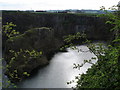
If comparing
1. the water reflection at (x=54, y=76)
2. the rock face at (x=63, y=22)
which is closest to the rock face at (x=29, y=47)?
the water reflection at (x=54, y=76)

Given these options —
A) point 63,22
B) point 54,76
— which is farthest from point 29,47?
point 63,22

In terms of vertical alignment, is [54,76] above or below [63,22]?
below

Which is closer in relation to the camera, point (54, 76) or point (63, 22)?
point (54, 76)

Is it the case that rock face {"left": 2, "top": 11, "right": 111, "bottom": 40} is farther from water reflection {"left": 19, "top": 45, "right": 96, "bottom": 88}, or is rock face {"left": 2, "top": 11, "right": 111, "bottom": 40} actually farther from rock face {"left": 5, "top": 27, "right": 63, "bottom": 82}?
water reflection {"left": 19, "top": 45, "right": 96, "bottom": 88}

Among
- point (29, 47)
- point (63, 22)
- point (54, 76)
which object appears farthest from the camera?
point (63, 22)

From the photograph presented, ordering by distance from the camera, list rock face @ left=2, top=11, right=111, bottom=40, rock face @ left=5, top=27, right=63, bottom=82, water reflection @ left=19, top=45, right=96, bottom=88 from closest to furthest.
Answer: water reflection @ left=19, top=45, right=96, bottom=88 → rock face @ left=5, top=27, right=63, bottom=82 → rock face @ left=2, top=11, right=111, bottom=40

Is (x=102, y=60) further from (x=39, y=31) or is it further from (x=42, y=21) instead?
(x=42, y=21)

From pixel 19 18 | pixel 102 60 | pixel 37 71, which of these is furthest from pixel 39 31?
pixel 19 18

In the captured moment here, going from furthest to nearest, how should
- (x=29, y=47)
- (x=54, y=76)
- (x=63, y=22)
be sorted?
(x=63, y=22)
(x=29, y=47)
(x=54, y=76)

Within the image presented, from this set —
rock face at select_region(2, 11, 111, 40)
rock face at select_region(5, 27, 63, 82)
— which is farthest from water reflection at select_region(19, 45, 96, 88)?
rock face at select_region(2, 11, 111, 40)

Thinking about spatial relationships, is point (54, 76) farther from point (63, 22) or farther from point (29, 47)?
point (63, 22)

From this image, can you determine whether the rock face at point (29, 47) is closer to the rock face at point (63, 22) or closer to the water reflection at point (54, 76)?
the water reflection at point (54, 76)
